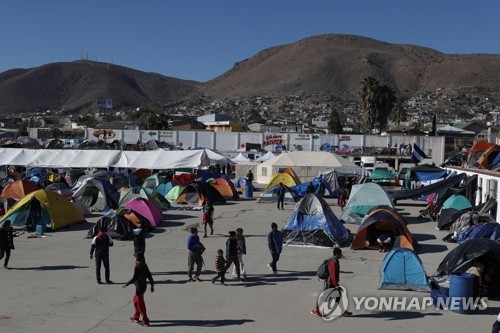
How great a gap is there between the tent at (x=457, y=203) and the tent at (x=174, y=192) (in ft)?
40.7

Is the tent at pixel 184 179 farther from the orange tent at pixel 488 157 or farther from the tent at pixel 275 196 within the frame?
the orange tent at pixel 488 157

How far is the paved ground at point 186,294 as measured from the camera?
9781 mm

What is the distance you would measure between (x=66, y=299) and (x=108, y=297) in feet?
2.74

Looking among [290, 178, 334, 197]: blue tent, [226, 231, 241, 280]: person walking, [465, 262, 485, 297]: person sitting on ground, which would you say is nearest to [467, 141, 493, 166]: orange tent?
[290, 178, 334, 197]: blue tent

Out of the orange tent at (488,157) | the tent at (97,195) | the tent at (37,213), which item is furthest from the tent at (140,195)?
the orange tent at (488,157)

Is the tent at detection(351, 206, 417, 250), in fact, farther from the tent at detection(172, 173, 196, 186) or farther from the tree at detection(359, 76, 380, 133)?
the tree at detection(359, 76, 380, 133)

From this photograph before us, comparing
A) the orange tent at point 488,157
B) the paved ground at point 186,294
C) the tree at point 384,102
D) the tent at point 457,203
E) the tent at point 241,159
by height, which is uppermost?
the tree at point 384,102

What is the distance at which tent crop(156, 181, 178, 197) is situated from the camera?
28.3 metres

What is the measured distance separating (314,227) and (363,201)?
16.6 feet

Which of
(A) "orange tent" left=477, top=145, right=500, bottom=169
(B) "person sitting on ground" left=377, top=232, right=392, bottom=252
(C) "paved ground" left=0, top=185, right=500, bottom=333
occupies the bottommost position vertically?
(C) "paved ground" left=0, top=185, right=500, bottom=333

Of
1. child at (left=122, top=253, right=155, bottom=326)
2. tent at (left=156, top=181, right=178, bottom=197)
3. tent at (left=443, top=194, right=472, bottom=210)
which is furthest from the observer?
tent at (left=156, top=181, right=178, bottom=197)

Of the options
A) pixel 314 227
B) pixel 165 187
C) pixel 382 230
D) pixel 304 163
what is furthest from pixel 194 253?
pixel 304 163

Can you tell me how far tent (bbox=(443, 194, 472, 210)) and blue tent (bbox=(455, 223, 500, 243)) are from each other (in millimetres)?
4584

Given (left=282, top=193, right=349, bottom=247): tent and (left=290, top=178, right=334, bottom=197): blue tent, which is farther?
(left=290, top=178, right=334, bottom=197): blue tent
